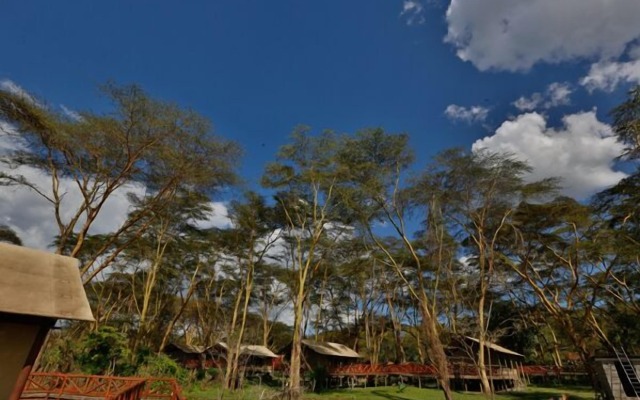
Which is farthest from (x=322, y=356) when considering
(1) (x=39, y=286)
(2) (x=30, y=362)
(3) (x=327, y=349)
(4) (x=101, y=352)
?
(1) (x=39, y=286)

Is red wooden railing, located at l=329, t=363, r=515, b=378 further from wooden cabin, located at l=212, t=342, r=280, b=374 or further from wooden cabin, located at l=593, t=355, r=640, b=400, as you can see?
wooden cabin, located at l=593, t=355, r=640, b=400

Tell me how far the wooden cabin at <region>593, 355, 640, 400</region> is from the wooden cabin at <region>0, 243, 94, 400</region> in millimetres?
19210

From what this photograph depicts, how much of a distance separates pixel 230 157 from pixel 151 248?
1194cm

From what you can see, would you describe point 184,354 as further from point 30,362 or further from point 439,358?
point 30,362

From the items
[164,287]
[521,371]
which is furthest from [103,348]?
[521,371]

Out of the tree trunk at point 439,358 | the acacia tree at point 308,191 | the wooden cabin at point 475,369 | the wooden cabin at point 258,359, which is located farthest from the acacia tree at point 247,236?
the wooden cabin at point 475,369

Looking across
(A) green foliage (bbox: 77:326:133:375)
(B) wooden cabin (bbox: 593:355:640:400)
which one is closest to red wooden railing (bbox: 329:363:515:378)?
(B) wooden cabin (bbox: 593:355:640:400)

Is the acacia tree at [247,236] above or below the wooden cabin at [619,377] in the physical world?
above

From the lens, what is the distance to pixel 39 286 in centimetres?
670

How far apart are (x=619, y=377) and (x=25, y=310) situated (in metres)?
20.8

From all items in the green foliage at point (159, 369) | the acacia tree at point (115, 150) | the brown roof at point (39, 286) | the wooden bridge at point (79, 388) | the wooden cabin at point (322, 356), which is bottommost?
the wooden bridge at point (79, 388)

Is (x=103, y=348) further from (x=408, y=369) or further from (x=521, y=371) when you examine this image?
(x=521, y=371)

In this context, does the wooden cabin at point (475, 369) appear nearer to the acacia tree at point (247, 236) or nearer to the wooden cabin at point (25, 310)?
the acacia tree at point (247, 236)

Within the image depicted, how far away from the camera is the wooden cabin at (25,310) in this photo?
6082mm
